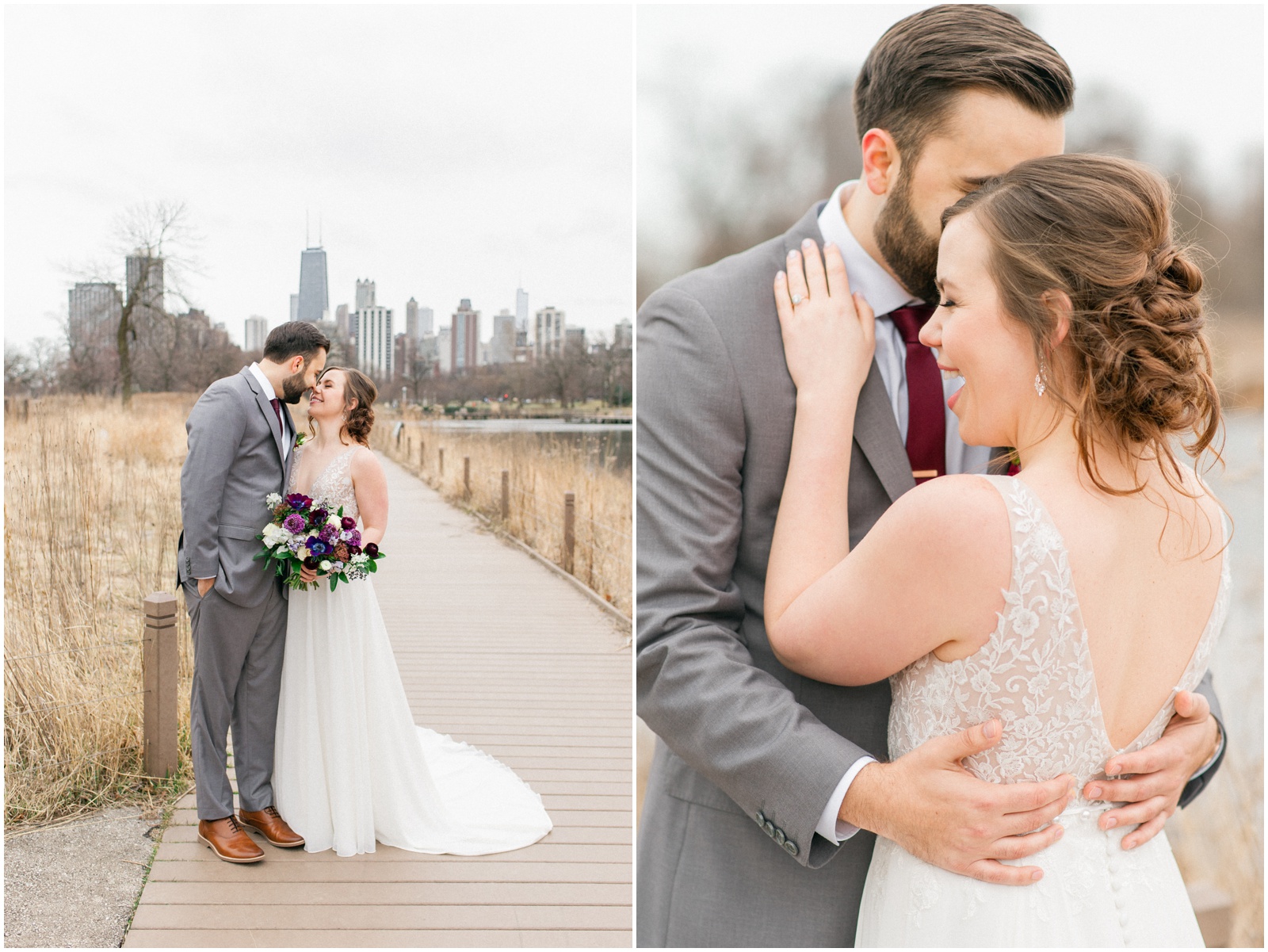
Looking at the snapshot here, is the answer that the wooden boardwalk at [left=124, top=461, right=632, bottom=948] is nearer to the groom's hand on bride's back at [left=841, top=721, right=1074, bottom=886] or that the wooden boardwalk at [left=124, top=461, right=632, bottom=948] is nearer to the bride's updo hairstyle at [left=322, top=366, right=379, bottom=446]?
the bride's updo hairstyle at [left=322, top=366, right=379, bottom=446]

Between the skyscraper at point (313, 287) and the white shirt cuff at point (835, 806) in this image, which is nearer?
the white shirt cuff at point (835, 806)

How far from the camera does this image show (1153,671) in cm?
131

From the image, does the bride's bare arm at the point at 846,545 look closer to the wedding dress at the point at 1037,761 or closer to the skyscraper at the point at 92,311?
the wedding dress at the point at 1037,761

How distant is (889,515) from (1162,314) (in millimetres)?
437

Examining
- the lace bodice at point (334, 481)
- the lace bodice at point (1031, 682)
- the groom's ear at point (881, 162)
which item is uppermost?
the groom's ear at point (881, 162)

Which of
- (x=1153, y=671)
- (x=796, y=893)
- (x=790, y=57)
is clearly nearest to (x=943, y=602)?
(x=1153, y=671)

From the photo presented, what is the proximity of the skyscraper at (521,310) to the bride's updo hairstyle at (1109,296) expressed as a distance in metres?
1.98

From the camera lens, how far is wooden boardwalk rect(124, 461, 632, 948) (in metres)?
2.31

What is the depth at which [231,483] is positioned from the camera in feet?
7.88

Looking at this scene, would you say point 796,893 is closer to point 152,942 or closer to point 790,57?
point 152,942

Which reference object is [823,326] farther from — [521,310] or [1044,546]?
[521,310]

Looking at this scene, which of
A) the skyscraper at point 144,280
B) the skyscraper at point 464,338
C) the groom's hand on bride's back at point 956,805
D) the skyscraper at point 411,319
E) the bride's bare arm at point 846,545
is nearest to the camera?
the bride's bare arm at point 846,545

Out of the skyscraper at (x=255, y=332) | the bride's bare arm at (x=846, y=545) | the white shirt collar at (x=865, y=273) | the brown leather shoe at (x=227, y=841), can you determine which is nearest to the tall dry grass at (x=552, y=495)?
the skyscraper at (x=255, y=332)

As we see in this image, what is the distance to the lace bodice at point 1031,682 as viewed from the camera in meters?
1.21
